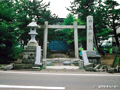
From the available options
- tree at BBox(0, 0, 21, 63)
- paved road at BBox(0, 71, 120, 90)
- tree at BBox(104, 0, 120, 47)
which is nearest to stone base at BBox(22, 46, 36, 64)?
tree at BBox(0, 0, 21, 63)

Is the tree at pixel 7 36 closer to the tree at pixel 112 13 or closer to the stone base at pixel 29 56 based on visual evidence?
the stone base at pixel 29 56

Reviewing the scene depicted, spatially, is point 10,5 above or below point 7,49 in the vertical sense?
above

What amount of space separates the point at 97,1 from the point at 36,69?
41.4ft

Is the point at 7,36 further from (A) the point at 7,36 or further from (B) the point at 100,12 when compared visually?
(B) the point at 100,12

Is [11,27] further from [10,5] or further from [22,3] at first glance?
[22,3]

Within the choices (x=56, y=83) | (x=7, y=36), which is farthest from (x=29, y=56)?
(x=56, y=83)

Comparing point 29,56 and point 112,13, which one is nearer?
point 29,56

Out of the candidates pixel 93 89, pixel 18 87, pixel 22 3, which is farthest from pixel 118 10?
pixel 18 87

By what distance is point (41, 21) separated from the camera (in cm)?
1697

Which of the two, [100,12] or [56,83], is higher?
[100,12]

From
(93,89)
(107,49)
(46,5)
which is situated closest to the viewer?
(93,89)

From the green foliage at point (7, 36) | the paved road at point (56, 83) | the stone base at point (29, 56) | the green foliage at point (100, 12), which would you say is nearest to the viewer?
the paved road at point (56, 83)

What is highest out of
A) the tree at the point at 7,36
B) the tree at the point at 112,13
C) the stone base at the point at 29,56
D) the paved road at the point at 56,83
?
the tree at the point at 112,13

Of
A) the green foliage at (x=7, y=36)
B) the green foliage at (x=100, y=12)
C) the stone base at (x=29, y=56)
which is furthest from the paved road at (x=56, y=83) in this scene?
the green foliage at (x=100, y=12)
